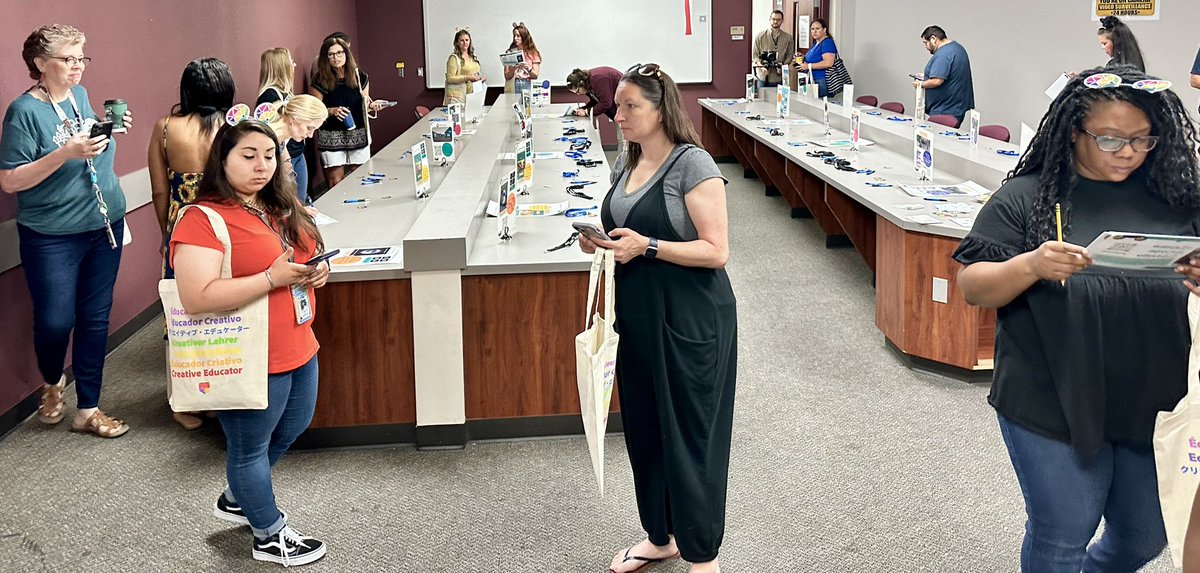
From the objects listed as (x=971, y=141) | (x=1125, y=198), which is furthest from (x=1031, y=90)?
(x=1125, y=198)

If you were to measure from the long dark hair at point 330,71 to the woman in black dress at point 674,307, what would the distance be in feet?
18.8

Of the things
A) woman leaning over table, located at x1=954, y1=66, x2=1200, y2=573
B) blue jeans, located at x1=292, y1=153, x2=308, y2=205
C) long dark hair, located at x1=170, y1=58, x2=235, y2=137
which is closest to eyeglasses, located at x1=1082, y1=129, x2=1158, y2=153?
woman leaning over table, located at x1=954, y1=66, x2=1200, y2=573

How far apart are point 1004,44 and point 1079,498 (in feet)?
26.5

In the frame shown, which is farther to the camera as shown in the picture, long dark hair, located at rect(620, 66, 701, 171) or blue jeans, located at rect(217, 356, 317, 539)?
blue jeans, located at rect(217, 356, 317, 539)

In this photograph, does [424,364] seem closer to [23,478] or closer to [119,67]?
[23,478]

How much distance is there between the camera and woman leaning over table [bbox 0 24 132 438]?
3545 mm

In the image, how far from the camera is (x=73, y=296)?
375cm

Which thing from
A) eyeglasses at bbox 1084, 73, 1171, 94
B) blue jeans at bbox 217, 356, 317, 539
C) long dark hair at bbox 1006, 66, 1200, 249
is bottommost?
blue jeans at bbox 217, 356, 317, 539

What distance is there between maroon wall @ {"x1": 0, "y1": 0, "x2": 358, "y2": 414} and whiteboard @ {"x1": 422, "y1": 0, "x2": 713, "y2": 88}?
4.25 m

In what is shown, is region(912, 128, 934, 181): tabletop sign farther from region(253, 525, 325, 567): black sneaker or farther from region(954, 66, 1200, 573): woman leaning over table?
region(253, 525, 325, 567): black sneaker

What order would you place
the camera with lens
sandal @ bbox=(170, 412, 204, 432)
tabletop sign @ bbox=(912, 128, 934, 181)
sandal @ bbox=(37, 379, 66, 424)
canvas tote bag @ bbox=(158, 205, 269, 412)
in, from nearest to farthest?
1. canvas tote bag @ bbox=(158, 205, 269, 412)
2. sandal @ bbox=(170, 412, 204, 432)
3. sandal @ bbox=(37, 379, 66, 424)
4. tabletop sign @ bbox=(912, 128, 934, 181)
5. the camera with lens

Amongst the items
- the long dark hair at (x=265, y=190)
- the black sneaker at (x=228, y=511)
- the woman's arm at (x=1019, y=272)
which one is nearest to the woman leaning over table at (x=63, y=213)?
the black sneaker at (x=228, y=511)

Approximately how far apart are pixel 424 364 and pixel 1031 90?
6.90m

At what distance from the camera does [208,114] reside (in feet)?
12.1
